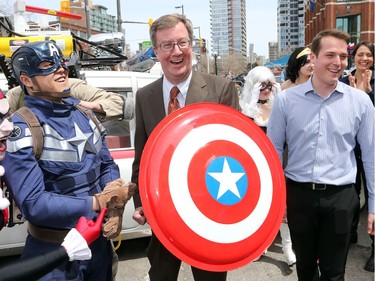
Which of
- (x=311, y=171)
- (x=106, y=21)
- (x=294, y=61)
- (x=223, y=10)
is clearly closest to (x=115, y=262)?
(x=311, y=171)

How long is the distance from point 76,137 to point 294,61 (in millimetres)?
2842

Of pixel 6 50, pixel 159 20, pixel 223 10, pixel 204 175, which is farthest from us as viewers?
pixel 223 10

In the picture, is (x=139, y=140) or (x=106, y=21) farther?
(x=106, y=21)

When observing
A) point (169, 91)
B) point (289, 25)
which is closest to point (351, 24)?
point (169, 91)

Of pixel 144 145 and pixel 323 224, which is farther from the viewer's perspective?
pixel 323 224

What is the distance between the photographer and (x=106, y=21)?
2997 inches

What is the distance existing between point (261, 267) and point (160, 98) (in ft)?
7.75

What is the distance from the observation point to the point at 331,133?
248 centimetres

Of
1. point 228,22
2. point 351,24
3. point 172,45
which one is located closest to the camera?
point 172,45

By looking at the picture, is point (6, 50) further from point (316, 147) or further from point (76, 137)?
point (316, 147)

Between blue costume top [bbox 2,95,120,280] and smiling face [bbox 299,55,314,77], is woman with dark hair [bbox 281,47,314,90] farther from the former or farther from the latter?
blue costume top [bbox 2,95,120,280]

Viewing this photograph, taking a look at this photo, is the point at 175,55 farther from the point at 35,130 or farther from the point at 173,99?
the point at 35,130

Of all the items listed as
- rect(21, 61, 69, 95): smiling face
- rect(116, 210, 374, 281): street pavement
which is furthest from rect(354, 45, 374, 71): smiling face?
rect(21, 61, 69, 95): smiling face

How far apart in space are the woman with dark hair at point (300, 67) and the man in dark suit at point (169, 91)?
1955 millimetres
